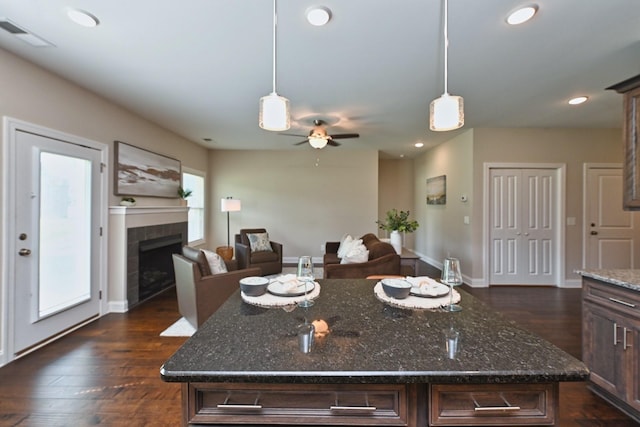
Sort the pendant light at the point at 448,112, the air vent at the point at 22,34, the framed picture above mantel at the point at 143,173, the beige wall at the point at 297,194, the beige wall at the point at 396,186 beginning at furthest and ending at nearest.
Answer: the beige wall at the point at 396,186 < the beige wall at the point at 297,194 < the framed picture above mantel at the point at 143,173 < the air vent at the point at 22,34 < the pendant light at the point at 448,112

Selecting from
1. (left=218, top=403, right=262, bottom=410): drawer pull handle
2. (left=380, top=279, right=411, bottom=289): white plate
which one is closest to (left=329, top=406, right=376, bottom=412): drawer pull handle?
(left=218, top=403, right=262, bottom=410): drawer pull handle

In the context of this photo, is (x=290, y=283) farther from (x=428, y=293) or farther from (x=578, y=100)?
(x=578, y=100)

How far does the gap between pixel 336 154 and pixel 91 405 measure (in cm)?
557

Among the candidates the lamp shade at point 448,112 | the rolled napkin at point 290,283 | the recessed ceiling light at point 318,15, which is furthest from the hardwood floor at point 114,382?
the recessed ceiling light at point 318,15

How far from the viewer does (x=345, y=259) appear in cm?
368

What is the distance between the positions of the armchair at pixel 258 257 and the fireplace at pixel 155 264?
1.05 m

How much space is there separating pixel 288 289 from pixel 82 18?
2325 millimetres

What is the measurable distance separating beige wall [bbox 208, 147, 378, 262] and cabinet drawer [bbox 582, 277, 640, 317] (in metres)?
4.56

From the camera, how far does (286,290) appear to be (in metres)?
1.44

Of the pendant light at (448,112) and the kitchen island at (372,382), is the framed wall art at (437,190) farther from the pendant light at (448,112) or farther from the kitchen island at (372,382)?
the kitchen island at (372,382)

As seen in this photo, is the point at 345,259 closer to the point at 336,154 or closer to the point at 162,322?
the point at 162,322

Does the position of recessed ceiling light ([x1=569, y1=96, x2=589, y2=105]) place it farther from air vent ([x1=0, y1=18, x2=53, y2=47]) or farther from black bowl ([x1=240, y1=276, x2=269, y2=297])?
air vent ([x1=0, y1=18, x2=53, y2=47])

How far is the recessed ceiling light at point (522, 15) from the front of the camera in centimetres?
187

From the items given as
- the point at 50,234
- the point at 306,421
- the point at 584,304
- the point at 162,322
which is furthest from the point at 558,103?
the point at 50,234
